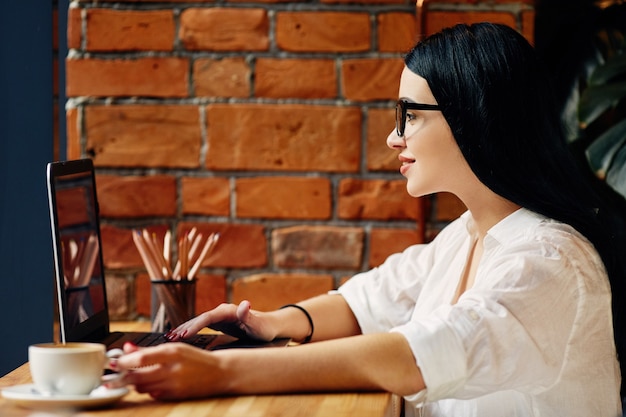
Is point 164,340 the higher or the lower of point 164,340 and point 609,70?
the lower

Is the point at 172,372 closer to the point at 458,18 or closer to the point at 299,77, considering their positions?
the point at 299,77

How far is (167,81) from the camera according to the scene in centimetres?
205

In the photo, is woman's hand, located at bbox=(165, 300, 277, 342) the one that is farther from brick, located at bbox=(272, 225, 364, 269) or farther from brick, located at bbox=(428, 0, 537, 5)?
brick, located at bbox=(428, 0, 537, 5)

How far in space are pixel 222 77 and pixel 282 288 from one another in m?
0.50

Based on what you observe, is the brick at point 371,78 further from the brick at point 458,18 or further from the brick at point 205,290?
the brick at point 205,290

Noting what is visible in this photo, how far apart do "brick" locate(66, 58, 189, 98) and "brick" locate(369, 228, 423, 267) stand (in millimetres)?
548

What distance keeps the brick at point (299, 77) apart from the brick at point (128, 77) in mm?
189

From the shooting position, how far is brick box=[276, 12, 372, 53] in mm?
2023

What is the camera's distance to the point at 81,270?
1495mm

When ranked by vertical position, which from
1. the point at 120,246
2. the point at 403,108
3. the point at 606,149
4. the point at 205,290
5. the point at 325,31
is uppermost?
the point at 325,31

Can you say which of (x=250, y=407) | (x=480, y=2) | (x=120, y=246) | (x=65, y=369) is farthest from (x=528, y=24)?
(x=65, y=369)

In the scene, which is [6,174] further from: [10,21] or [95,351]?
[95,351]

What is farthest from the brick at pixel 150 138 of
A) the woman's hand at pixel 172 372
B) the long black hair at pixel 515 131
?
the woman's hand at pixel 172 372

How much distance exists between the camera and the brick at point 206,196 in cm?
205
